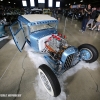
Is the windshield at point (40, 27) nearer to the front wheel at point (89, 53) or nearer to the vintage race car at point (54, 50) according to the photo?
the vintage race car at point (54, 50)

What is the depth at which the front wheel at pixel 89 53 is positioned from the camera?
92.0 inches

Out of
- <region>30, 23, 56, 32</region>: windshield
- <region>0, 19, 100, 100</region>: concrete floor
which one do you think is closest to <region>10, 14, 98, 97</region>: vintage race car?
<region>30, 23, 56, 32</region>: windshield

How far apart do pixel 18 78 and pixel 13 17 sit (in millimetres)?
7114

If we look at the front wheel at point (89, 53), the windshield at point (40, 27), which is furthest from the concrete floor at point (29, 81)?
the windshield at point (40, 27)

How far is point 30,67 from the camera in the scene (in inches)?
97.7

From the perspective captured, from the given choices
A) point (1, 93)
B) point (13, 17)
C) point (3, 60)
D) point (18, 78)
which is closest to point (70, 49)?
point (18, 78)

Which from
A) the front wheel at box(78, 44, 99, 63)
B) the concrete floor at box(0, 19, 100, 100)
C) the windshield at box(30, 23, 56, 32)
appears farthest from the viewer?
the windshield at box(30, 23, 56, 32)

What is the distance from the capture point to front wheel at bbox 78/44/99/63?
7.67 feet

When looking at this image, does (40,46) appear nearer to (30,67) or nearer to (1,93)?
(30,67)

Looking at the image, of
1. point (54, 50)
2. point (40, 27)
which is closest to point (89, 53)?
point (54, 50)

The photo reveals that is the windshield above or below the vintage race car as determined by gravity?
above

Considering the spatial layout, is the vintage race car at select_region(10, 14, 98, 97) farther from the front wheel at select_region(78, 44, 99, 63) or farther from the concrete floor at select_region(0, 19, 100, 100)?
the concrete floor at select_region(0, 19, 100, 100)

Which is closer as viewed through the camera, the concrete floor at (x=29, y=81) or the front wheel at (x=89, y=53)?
the concrete floor at (x=29, y=81)

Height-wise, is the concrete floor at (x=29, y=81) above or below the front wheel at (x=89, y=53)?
below
